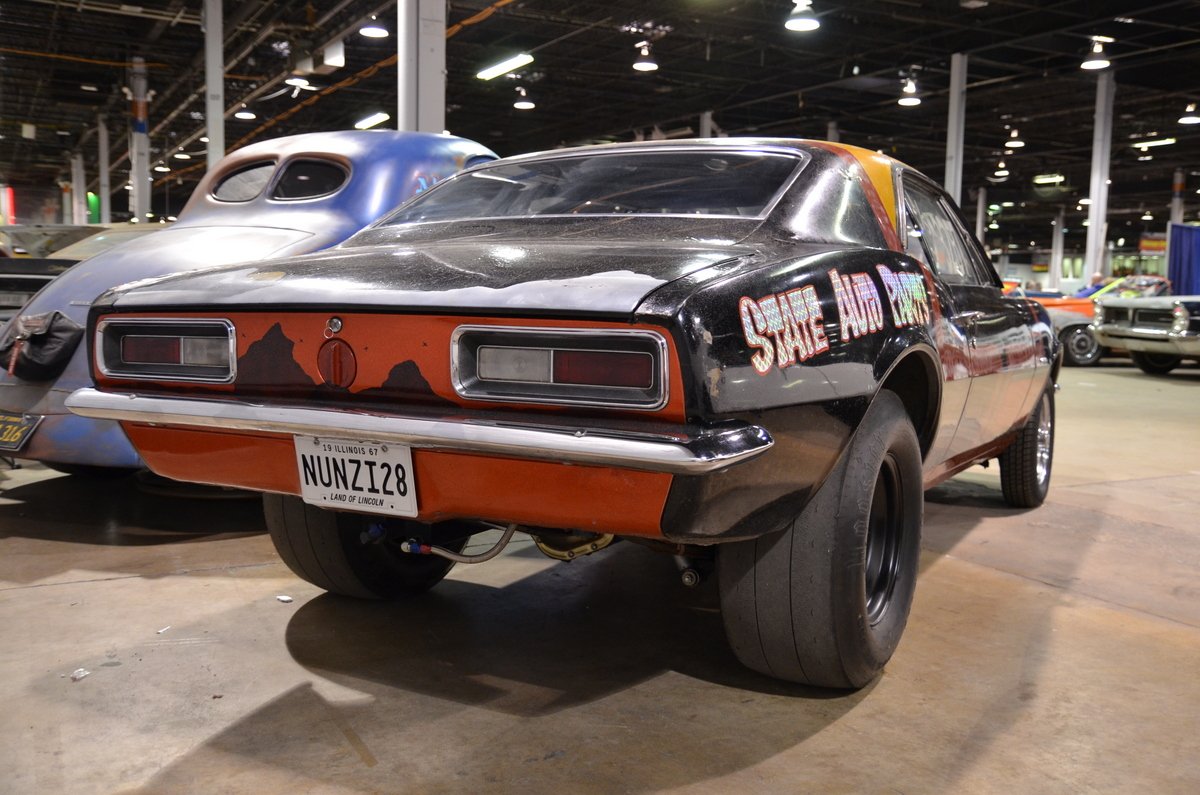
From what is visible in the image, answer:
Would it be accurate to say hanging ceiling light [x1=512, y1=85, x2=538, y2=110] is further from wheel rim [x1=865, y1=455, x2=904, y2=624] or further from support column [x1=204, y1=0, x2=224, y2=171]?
wheel rim [x1=865, y1=455, x2=904, y2=624]

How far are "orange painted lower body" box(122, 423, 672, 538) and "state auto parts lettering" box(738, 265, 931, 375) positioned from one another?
0.34 meters

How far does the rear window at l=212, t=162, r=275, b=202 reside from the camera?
5066 mm

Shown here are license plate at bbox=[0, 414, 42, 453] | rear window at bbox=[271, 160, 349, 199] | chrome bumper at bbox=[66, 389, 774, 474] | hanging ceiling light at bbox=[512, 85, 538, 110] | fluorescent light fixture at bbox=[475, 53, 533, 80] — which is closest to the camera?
chrome bumper at bbox=[66, 389, 774, 474]

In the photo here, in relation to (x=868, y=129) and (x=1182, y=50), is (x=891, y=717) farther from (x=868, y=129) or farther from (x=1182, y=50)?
(x=868, y=129)

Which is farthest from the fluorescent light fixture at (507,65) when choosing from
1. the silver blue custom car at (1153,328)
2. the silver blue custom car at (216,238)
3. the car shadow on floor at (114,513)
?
the car shadow on floor at (114,513)

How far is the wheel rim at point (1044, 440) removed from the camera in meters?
4.68

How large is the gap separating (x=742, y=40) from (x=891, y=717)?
53.3ft

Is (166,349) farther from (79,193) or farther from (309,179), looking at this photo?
(79,193)

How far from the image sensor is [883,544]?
2.70 m

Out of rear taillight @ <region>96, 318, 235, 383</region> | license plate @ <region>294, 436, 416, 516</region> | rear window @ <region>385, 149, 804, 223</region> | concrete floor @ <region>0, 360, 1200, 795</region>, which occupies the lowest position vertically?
concrete floor @ <region>0, 360, 1200, 795</region>

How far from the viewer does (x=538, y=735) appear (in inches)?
86.0

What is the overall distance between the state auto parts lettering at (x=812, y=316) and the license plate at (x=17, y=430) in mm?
3208

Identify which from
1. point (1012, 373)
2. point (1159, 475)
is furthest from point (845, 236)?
point (1159, 475)

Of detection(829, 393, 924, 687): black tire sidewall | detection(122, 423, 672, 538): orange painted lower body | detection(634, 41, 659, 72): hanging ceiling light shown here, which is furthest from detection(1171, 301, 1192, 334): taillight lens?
detection(122, 423, 672, 538): orange painted lower body
